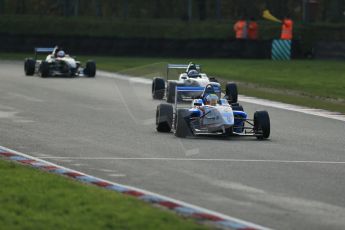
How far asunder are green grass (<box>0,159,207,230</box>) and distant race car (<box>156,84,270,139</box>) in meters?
5.45

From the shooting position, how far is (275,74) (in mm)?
37781

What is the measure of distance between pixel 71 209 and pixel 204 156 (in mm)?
5009

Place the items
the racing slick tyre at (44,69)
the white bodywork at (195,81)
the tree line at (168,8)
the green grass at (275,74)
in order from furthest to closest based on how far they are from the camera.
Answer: the tree line at (168,8)
the racing slick tyre at (44,69)
the green grass at (275,74)
the white bodywork at (195,81)

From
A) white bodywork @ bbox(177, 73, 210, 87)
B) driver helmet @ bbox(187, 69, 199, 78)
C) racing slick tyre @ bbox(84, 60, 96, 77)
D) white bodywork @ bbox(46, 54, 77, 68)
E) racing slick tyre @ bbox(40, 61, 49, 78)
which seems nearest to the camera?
white bodywork @ bbox(177, 73, 210, 87)

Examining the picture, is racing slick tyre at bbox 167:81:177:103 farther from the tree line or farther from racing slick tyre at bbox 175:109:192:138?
the tree line

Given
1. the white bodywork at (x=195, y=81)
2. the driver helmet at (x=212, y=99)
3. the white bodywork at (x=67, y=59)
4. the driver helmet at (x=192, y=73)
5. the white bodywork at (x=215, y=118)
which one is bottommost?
the white bodywork at (x=67, y=59)

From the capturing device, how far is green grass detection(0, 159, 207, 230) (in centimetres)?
936

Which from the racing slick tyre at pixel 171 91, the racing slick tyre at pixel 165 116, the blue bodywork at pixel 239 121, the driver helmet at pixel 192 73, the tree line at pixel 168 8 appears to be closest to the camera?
the blue bodywork at pixel 239 121

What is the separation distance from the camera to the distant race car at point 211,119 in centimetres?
1714

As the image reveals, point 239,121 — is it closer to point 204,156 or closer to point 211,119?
point 211,119

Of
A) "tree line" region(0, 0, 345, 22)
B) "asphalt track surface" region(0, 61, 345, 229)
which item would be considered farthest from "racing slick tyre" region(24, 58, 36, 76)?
"tree line" region(0, 0, 345, 22)

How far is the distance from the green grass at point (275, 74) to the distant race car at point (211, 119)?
6758mm

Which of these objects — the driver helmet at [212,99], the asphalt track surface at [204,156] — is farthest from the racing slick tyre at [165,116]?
the driver helmet at [212,99]

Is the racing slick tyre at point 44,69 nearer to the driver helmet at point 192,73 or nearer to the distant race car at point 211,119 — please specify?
the driver helmet at point 192,73
